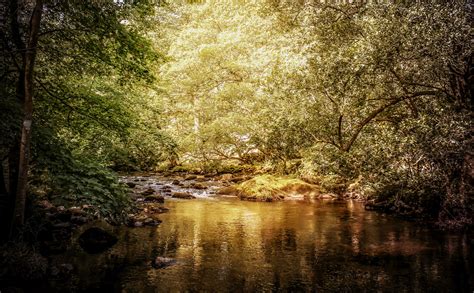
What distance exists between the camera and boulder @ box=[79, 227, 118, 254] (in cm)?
962

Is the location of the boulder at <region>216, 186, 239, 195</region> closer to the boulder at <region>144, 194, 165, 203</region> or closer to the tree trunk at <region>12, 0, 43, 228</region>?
the boulder at <region>144, 194, 165, 203</region>

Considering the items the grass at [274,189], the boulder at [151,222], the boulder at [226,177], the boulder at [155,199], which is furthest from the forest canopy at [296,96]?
the boulder at [226,177]

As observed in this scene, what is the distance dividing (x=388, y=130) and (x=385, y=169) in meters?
1.31

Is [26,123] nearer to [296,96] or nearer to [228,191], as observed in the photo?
[296,96]

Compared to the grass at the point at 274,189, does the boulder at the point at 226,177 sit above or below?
above

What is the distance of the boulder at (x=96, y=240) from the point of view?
9617 millimetres

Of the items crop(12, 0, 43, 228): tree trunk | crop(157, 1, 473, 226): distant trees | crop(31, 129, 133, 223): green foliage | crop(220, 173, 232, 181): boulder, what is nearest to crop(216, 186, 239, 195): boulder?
crop(157, 1, 473, 226): distant trees

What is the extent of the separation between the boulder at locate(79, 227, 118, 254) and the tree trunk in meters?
2.39

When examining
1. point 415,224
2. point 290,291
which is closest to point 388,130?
point 415,224

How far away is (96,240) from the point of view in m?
10.0

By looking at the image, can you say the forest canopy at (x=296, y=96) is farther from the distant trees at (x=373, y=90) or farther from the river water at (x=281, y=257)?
the river water at (x=281, y=257)

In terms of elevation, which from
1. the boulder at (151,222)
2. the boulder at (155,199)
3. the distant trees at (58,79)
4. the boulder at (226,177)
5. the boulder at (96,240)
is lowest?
the boulder at (96,240)

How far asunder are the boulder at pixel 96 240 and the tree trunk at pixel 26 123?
94.1 inches

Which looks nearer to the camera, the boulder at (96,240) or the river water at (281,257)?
the river water at (281,257)
